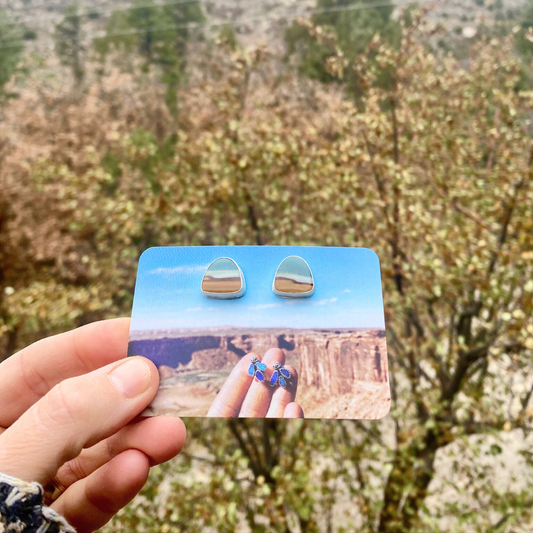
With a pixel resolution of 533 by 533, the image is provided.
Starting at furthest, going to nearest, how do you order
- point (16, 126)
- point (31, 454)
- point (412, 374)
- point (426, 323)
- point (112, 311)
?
point (16, 126)
point (112, 311)
point (426, 323)
point (412, 374)
point (31, 454)

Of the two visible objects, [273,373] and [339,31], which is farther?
[339,31]

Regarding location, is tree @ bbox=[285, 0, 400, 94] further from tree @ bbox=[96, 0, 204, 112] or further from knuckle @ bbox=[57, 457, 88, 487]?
knuckle @ bbox=[57, 457, 88, 487]

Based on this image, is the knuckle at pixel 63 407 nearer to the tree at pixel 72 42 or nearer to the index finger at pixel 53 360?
the index finger at pixel 53 360

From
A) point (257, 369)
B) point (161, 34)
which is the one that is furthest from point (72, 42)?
point (257, 369)

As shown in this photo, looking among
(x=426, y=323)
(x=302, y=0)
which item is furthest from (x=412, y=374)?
(x=302, y=0)

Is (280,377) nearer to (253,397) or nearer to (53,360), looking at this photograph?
(253,397)

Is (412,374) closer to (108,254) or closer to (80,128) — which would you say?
(108,254)

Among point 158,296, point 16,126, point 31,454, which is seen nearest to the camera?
point 31,454
